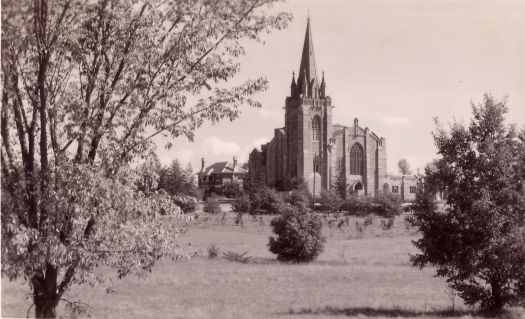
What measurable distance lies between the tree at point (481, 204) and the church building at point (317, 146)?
75889 mm

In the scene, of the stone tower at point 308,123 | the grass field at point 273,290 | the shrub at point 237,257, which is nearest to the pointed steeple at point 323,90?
the stone tower at point 308,123

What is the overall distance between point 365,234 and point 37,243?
4783 centimetres

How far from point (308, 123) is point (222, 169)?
31.4 meters

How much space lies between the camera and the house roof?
12262 centimetres

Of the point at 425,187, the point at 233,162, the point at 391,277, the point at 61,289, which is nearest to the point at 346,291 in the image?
the point at 391,277

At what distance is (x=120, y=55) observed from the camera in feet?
32.6

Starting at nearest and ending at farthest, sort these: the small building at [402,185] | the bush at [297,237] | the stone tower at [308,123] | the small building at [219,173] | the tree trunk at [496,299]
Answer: the tree trunk at [496,299] < the bush at [297,237] < the stone tower at [308,123] < the small building at [402,185] < the small building at [219,173]

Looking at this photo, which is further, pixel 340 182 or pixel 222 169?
pixel 222 169

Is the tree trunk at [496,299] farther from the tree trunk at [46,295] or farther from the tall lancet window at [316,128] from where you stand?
the tall lancet window at [316,128]

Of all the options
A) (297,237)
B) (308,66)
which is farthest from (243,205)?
(308,66)

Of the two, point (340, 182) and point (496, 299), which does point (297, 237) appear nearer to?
point (496, 299)

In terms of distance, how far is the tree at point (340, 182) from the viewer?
84.7 meters

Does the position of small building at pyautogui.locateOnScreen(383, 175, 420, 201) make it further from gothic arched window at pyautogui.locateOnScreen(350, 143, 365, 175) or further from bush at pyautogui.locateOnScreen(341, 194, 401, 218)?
bush at pyautogui.locateOnScreen(341, 194, 401, 218)

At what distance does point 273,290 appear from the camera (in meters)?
25.2
